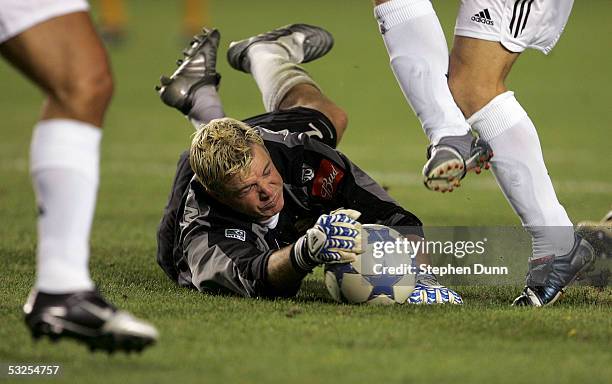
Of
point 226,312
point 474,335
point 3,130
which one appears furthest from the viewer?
point 3,130

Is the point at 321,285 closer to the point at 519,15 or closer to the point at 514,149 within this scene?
the point at 514,149

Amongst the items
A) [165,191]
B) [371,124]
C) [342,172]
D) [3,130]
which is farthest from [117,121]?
[342,172]

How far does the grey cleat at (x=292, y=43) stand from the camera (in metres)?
8.38

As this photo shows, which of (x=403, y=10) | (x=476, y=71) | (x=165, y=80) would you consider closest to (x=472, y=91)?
(x=476, y=71)

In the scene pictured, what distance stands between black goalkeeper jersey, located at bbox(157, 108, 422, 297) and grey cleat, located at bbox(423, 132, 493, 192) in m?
0.94

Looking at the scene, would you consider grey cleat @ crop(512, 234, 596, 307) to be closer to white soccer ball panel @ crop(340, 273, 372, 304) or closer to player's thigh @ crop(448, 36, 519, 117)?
white soccer ball panel @ crop(340, 273, 372, 304)

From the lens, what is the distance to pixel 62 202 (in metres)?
4.67

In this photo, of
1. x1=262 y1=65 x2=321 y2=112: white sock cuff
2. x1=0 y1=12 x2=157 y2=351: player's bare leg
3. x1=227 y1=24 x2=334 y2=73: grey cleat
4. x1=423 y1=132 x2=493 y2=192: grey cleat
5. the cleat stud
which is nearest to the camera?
x1=0 y1=12 x2=157 y2=351: player's bare leg

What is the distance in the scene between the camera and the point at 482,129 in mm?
5984

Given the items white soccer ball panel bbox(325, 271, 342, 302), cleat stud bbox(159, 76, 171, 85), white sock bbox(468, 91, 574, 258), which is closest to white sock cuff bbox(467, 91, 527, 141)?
white sock bbox(468, 91, 574, 258)

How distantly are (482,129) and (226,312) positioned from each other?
158 centimetres

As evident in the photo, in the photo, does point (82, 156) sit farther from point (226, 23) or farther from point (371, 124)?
point (226, 23)

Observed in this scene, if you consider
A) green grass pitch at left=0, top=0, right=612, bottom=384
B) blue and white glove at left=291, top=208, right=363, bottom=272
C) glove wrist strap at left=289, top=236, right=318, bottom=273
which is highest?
blue and white glove at left=291, top=208, right=363, bottom=272

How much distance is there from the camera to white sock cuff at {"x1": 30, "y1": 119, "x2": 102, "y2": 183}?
468cm
